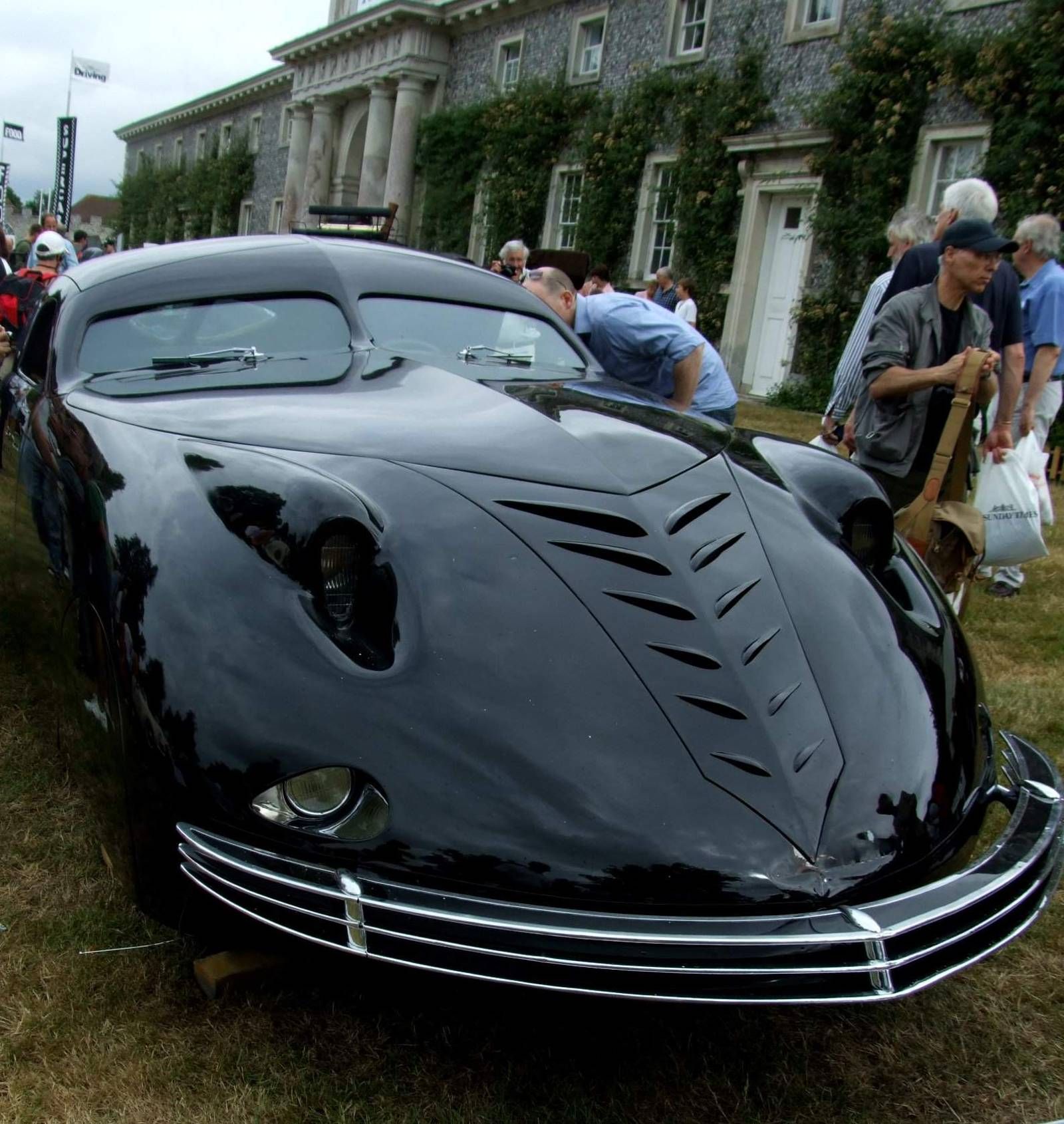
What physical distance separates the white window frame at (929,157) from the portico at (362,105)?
12844mm

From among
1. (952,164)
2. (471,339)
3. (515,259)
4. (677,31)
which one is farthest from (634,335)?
(677,31)

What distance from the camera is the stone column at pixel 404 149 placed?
22656 millimetres

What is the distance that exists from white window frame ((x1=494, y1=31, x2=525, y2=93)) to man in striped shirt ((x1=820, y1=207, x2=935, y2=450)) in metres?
16.4

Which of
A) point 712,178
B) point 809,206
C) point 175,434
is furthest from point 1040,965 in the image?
point 712,178

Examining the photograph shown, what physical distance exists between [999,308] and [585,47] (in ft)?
53.0

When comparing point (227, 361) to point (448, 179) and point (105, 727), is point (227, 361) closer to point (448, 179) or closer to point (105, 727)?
point (105, 727)

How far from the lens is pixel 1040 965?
7.23 feet

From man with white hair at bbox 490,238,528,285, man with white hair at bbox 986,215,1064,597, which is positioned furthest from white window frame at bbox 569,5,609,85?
man with white hair at bbox 986,215,1064,597

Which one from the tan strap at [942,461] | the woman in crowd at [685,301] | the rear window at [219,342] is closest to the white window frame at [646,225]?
the woman in crowd at [685,301]

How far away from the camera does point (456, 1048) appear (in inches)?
73.2

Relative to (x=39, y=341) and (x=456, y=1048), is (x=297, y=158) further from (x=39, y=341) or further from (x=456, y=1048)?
(x=456, y=1048)

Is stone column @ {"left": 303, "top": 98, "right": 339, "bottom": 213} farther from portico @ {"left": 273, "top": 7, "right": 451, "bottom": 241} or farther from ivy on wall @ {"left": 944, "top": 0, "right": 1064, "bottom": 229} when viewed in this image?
ivy on wall @ {"left": 944, "top": 0, "right": 1064, "bottom": 229}

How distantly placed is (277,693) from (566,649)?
0.45 meters

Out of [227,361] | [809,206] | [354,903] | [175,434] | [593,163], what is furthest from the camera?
[593,163]
